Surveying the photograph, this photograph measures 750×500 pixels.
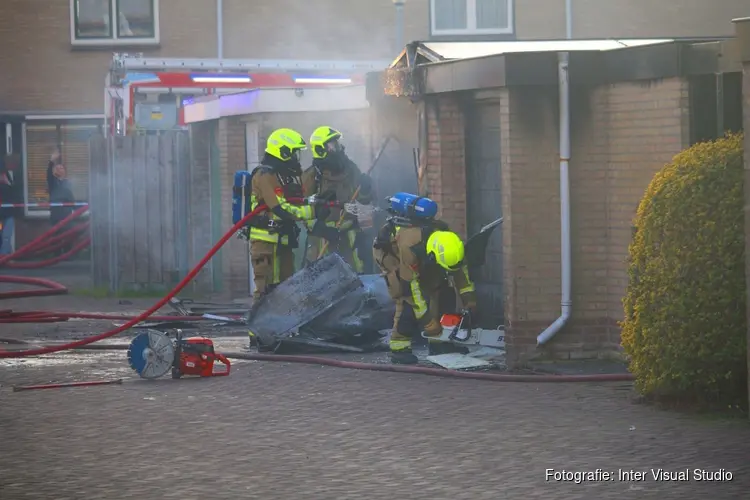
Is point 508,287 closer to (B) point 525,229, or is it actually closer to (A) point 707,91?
(B) point 525,229

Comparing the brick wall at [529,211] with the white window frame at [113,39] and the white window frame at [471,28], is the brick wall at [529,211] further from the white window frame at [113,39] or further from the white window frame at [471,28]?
the white window frame at [113,39]

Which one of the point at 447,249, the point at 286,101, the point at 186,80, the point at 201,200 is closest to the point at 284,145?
the point at 447,249

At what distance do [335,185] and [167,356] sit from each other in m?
3.93

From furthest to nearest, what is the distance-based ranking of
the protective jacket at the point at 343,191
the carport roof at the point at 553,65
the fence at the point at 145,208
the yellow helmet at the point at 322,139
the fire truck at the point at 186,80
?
1. the fire truck at the point at 186,80
2. the fence at the point at 145,208
3. the protective jacket at the point at 343,191
4. the yellow helmet at the point at 322,139
5. the carport roof at the point at 553,65

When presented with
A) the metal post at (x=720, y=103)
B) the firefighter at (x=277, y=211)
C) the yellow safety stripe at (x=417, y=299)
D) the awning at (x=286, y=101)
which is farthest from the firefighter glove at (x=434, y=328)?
the awning at (x=286, y=101)

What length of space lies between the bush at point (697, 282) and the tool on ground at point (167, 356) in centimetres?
366

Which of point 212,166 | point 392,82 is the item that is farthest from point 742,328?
point 212,166

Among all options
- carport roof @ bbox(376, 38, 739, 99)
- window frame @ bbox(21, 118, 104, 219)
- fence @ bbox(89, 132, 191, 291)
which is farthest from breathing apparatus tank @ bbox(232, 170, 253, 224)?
window frame @ bbox(21, 118, 104, 219)

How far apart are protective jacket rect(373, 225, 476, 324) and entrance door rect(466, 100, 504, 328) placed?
0.58 metres

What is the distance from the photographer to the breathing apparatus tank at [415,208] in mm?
12312

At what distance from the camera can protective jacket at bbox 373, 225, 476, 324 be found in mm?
12242

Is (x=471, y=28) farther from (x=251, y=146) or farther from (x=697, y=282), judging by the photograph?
(x=697, y=282)

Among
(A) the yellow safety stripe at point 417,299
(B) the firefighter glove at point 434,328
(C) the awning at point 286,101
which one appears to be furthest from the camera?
(C) the awning at point 286,101

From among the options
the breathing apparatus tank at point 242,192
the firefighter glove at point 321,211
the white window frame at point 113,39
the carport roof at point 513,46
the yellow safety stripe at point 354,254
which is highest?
the white window frame at point 113,39
